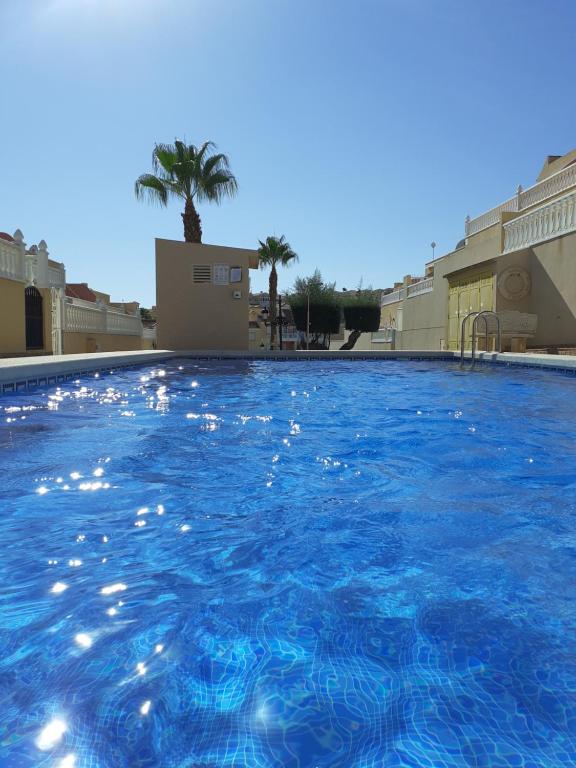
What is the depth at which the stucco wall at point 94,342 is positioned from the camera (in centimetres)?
1414

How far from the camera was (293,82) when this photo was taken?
1170 cm

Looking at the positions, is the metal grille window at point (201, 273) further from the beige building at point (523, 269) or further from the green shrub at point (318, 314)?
the green shrub at point (318, 314)

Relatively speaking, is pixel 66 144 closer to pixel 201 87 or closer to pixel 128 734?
pixel 201 87

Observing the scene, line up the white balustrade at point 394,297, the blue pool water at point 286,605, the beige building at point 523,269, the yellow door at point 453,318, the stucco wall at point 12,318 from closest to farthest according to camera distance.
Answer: the blue pool water at point 286,605
the stucco wall at point 12,318
the beige building at point 523,269
the yellow door at point 453,318
the white balustrade at point 394,297

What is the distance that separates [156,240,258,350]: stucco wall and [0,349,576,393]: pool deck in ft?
6.57

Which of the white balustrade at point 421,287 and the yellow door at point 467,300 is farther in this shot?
the white balustrade at point 421,287

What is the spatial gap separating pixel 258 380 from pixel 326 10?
749 cm

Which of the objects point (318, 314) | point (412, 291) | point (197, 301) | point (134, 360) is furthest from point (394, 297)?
point (134, 360)

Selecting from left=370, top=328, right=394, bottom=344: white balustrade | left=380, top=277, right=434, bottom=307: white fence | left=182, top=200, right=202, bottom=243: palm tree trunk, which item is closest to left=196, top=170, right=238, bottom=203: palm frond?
left=182, top=200, right=202, bottom=243: palm tree trunk

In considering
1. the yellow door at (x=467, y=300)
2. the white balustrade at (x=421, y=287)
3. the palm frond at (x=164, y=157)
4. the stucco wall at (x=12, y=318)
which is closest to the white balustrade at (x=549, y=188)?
the yellow door at (x=467, y=300)

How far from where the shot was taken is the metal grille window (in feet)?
54.4

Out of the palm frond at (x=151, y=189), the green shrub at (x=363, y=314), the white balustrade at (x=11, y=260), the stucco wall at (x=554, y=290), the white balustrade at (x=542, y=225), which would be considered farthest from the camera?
the green shrub at (x=363, y=314)

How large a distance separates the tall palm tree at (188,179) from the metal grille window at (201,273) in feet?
10.8

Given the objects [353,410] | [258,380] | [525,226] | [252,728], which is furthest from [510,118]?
[252,728]
